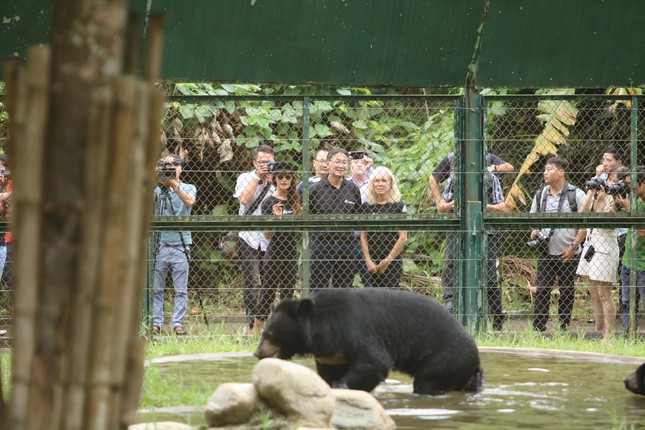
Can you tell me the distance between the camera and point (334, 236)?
33.3 ft

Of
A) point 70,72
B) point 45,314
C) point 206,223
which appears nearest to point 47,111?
point 70,72

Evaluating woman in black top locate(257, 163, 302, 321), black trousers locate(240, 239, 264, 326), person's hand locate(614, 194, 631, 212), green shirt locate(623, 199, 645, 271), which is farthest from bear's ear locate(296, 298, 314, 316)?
person's hand locate(614, 194, 631, 212)

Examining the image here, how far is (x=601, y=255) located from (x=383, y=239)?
2282 mm

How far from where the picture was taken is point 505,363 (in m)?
7.50

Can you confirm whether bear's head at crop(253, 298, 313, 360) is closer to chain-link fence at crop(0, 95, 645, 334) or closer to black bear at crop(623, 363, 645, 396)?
black bear at crop(623, 363, 645, 396)

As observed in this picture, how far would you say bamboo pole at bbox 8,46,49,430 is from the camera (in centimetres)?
263

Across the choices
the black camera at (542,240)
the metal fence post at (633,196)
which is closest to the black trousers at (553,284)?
the black camera at (542,240)

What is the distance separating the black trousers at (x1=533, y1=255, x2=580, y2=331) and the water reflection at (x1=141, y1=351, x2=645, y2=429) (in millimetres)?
2752

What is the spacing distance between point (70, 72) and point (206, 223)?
710 cm

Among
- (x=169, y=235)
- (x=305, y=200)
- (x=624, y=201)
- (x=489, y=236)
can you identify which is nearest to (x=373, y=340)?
(x=305, y=200)

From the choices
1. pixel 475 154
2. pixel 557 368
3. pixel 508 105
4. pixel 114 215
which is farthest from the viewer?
pixel 508 105

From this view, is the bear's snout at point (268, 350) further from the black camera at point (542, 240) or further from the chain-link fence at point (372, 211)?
the black camera at point (542, 240)

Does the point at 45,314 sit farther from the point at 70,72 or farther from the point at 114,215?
the point at 70,72

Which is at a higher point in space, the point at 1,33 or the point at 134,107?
the point at 1,33
